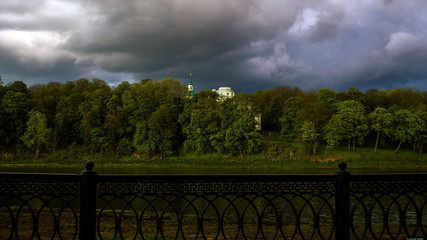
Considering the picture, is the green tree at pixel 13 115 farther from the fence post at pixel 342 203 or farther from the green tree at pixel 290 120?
the fence post at pixel 342 203

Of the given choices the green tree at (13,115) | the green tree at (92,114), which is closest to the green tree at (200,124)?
the green tree at (92,114)

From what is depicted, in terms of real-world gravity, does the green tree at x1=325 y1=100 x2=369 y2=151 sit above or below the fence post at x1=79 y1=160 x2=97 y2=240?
above

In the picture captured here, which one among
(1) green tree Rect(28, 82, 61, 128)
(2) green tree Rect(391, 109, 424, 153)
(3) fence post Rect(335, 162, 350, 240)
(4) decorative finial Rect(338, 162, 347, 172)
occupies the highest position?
(1) green tree Rect(28, 82, 61, 128)

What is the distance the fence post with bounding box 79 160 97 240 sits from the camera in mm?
3703

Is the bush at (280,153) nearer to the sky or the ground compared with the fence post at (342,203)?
nearer to the ground

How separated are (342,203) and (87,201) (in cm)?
330

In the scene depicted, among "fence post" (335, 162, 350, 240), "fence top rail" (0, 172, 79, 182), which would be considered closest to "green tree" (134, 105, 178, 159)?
"fence top rail" (0, 172, 79, 182)

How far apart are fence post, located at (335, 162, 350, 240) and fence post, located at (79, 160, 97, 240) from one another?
3.18m

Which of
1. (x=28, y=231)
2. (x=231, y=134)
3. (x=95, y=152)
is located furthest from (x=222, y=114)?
(x=28, y=231)

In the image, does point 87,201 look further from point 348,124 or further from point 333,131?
point 348,124

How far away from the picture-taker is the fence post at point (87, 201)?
370cm

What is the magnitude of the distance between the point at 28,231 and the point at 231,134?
30.3 m

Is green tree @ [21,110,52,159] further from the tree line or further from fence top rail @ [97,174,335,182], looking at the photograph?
fence top rail @ [97,174,335,182]

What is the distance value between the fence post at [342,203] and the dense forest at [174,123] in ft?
107
